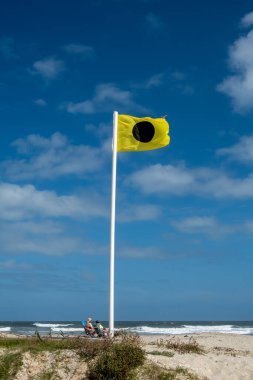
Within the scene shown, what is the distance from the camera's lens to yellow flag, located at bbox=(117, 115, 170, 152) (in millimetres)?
16781

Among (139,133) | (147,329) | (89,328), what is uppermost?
(139,133)

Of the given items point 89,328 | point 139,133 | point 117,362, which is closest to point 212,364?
point 117,362

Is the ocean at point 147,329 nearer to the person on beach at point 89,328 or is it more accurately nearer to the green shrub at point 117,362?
the person on beach at point 89,328

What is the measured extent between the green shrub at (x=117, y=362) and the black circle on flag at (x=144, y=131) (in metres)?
7.47

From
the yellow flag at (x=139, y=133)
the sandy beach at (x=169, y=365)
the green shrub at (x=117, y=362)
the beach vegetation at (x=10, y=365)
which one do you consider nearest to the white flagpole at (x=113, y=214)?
the yellow flag at (x=139, y=133)

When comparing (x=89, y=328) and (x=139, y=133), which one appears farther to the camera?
(x=89, y=328)

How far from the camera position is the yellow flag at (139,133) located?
661 inches

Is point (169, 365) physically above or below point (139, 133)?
below

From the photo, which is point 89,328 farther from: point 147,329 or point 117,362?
point 147,329

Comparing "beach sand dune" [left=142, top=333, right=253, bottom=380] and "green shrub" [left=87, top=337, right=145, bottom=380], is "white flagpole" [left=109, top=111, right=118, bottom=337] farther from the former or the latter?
"green shrub" [left=87, top=337, right=145, bottom=380]

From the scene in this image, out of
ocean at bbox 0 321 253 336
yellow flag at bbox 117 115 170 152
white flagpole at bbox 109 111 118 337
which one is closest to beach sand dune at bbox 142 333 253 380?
white flagpole at bbox 109 111 118 337

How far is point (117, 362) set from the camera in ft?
36.7

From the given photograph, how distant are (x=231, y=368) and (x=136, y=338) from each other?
2.83 m

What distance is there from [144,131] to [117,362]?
8.40 m
